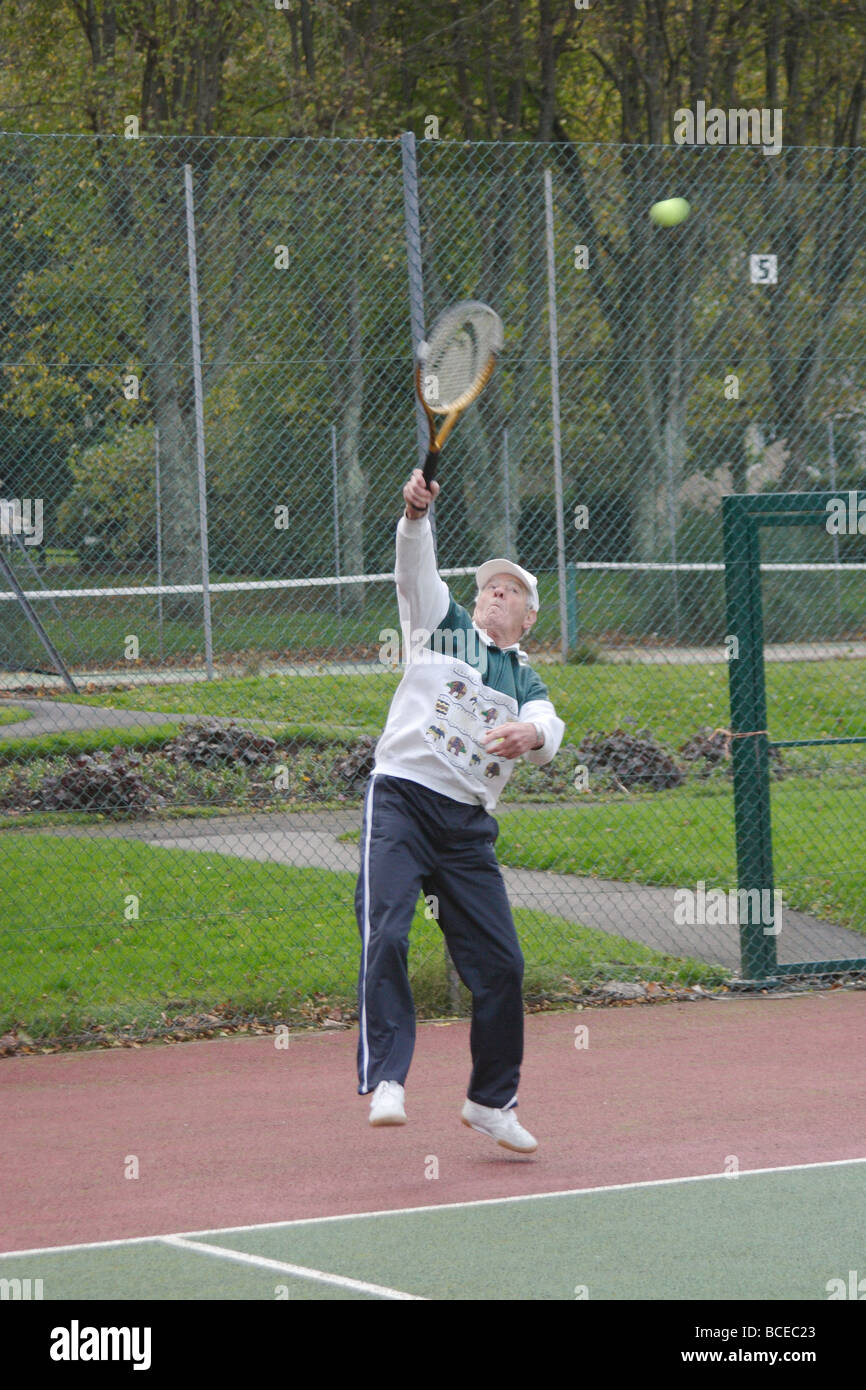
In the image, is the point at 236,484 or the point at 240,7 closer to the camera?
the point at 236,484

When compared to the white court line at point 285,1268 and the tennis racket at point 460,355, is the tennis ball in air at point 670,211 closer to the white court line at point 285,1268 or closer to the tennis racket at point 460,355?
the tennis racket at point 460,355

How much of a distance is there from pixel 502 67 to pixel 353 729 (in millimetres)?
12243

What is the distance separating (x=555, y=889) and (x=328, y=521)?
7.62ft

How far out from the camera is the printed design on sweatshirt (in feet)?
17.7

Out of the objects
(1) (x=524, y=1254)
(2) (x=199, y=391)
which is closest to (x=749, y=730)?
(2) (x=199, y=391)

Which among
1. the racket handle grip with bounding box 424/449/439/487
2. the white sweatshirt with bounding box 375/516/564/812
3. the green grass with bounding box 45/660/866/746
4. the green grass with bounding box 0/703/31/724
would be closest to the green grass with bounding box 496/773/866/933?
the green grass with bounding box 45/660/866/746

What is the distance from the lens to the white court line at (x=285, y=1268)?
431 centimetres

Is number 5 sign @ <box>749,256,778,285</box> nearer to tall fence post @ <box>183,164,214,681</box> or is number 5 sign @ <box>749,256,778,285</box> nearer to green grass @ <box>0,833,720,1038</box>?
tall fence post @ <box>183,164,214,681</box>

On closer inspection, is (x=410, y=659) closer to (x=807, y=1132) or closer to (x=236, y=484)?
(x=807, y=1132)

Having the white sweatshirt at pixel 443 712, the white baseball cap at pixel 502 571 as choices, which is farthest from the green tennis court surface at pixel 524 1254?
the white baseball cap at pixel 502 571

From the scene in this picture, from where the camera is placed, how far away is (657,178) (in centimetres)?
967
